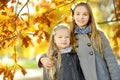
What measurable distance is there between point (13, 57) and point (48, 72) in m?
1.35

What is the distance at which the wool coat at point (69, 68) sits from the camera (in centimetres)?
342

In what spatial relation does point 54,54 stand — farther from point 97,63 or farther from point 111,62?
point 111,62

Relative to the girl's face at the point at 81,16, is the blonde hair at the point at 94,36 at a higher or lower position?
lower

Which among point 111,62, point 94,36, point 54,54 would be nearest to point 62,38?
point 54,54

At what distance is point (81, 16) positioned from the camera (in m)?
3.44

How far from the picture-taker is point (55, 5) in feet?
14.3

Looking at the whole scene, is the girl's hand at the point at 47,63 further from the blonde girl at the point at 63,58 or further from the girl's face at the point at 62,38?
the girl's face at the point at 62,38

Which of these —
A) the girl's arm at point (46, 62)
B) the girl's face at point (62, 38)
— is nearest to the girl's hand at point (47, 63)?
the girl's arm at point (46, 62)

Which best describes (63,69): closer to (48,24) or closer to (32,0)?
(48,24)

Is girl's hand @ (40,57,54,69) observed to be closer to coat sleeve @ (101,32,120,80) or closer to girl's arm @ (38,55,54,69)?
girl's arm @ (38,55,54,69)

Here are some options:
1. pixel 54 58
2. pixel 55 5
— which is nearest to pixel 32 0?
pixel 55 5

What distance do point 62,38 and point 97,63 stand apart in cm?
34

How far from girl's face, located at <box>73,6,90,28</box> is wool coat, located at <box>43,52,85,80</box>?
0.24 metres

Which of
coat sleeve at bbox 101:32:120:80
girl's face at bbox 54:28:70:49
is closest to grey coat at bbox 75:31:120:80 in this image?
coat sleeve at bbox 101:32:120:80
